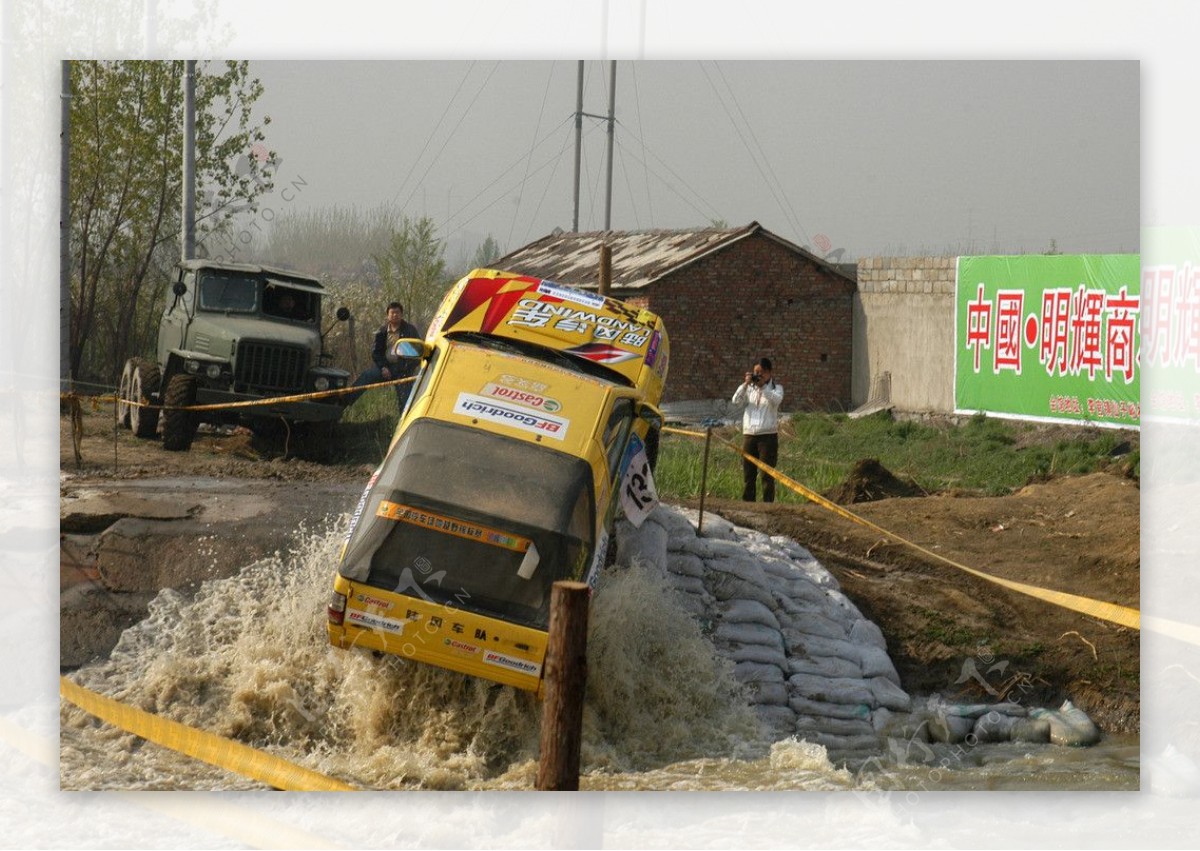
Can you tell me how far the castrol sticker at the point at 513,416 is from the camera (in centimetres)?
849

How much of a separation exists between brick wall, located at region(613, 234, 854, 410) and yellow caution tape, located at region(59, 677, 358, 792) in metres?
3.78

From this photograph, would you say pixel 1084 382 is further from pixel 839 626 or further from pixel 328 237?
pixel 328 237

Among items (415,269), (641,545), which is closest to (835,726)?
(641,545)

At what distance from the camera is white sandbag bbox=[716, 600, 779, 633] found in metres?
10.1

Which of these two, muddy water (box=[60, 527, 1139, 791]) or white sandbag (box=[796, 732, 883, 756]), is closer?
muddy water (box=[60, 527, 1139, 791])

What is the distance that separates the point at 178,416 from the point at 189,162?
216cm

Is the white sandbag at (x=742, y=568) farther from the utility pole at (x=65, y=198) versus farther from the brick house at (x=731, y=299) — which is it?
the utility pole at (x=65, y=198)

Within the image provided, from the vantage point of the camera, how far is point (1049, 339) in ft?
39.7

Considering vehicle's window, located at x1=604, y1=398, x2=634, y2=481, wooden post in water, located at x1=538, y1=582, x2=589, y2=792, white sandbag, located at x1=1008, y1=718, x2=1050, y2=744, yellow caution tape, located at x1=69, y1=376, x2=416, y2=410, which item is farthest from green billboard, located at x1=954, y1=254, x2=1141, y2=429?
wooden post in water, located at x1=538, y1=582, x2=589, y2=792

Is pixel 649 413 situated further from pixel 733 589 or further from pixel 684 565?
pixel 733 589

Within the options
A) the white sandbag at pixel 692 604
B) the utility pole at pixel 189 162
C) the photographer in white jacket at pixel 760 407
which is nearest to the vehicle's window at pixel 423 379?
the utility pole at pixel 189 162

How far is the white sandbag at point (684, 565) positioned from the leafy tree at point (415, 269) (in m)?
2.24

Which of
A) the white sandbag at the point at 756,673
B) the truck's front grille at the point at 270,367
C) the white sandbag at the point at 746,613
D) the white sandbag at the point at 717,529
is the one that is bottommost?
the white sandbag at the point at 756,673

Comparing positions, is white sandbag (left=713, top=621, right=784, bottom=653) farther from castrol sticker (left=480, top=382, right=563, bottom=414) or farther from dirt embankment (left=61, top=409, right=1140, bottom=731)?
castrol sticker (left=480, top=382, right=563, bottom=414)
